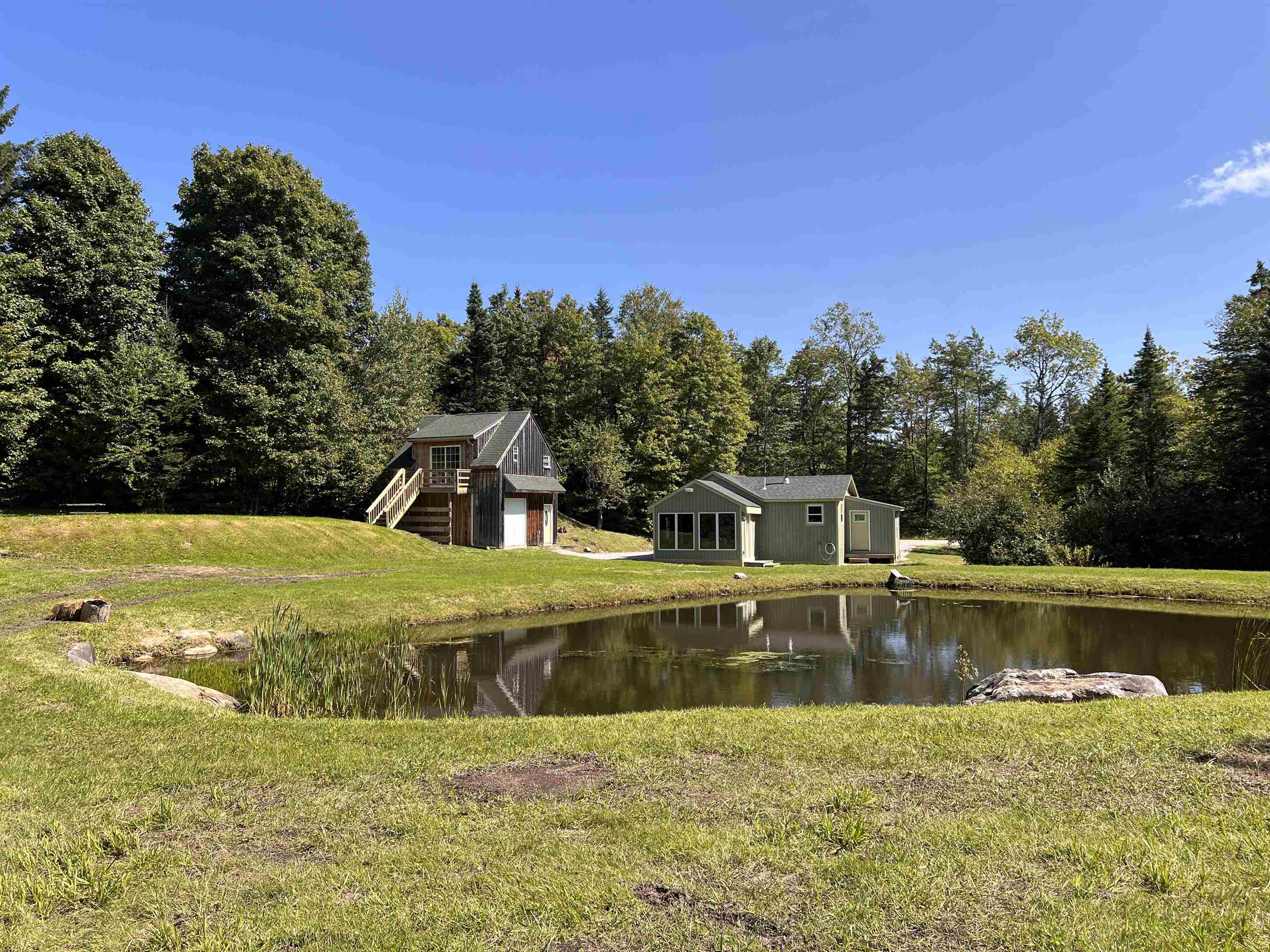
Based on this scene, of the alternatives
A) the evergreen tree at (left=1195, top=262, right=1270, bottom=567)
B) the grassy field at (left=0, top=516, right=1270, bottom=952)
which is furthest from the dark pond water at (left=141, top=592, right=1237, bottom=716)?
the evergreen tree at (left=1195, top=262, right=1270, bottom=567)

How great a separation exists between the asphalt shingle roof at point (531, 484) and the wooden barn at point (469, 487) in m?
0.04

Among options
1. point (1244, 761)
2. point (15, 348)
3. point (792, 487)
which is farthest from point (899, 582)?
point (15, 348)

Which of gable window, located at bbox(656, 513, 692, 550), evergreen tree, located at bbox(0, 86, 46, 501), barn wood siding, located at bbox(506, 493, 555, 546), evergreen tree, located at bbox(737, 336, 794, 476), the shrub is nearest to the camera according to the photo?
evergreen tree, located at bbox(0, 86, 46, 501)

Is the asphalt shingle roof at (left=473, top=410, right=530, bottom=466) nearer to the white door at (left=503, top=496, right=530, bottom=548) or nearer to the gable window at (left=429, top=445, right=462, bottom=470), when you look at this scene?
the gable window at (left=429, top=445, right=462, bottom=470)

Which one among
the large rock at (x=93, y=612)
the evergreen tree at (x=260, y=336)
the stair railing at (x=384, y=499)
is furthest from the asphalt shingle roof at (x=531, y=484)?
the large rock at (x=93, y=612)

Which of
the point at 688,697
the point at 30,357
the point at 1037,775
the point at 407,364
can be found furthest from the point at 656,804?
the point at 407,364

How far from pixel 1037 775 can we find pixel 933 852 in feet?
5.33

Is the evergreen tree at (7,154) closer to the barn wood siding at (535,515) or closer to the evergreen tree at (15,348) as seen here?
the evergreen tree at (15,348)

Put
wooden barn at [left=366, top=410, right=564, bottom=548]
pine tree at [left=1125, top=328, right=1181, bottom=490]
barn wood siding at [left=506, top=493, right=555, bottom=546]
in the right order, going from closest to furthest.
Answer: wooden barn at [left=366, top=410, right=564, bottom=548] < barn wood siding at [left=506, top=493, right=555, bottom=546] < pine tree at [left=1125, top=328, right=1181, bottom=490]

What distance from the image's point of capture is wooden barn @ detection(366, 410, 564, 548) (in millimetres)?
29750

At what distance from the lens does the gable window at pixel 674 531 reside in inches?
1151

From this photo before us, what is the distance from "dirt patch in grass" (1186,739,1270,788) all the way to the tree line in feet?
73.9

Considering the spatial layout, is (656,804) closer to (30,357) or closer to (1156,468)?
(30,357)

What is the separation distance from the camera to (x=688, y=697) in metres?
9.05
